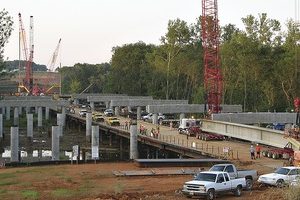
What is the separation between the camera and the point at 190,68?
123 metres

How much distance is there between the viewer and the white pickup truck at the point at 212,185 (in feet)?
88.8

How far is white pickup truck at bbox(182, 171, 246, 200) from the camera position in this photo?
27078mm

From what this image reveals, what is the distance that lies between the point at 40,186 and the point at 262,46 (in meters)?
69.7

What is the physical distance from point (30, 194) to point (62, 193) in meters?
1.63

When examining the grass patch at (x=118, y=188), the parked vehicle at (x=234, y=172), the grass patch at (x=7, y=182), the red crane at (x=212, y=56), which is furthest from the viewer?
the red crane at (x=212, y=56)

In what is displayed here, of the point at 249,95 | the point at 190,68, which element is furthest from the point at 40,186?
the point at 190,68

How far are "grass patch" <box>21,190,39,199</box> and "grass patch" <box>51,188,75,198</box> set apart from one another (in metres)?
0.91

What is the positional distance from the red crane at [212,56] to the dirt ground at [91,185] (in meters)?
44.3

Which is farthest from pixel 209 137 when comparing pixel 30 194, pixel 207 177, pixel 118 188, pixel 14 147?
pixel 30 194

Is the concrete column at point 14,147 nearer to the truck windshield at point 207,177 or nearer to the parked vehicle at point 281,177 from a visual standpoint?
the parked vehicle at point 281,177

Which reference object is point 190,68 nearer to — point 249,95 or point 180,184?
point 249,95

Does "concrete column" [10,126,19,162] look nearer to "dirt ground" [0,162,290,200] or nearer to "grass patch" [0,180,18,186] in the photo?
"dirt ground" [0,162,290,200]

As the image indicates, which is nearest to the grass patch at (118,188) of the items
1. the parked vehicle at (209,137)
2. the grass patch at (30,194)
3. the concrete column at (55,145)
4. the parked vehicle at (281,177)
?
the grass patch at (30,194)

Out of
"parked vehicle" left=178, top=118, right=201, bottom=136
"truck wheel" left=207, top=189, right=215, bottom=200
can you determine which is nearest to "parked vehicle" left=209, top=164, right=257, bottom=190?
"truck wheel" left=207, top=189, right=215, bottom=200
